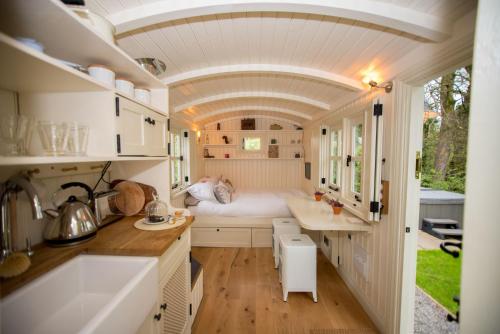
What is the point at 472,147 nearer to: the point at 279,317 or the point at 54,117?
the point at 54,117

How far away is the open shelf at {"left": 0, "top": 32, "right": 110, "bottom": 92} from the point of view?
63 cm

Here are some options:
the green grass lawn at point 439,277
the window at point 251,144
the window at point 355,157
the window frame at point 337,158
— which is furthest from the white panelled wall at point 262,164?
the green grass lawn at point 439,277

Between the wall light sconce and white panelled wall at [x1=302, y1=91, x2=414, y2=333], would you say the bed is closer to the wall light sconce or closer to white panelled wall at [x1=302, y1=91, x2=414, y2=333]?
white panelled wall at [x1=302, y1=91, x2=414, y2=333]

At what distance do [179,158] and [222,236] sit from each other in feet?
5.14

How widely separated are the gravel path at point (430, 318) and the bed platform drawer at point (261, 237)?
1.83 meters

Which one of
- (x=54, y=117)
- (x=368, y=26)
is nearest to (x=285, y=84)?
(x=368, y=26)

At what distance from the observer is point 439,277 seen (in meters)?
2.37

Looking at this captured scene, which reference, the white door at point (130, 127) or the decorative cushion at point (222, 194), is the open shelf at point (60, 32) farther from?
the decorative cushion at point (222, 194)

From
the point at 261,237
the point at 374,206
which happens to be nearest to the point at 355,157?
the point at 374,206

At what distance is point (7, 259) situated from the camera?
830mm

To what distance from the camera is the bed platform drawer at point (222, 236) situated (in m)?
3.18

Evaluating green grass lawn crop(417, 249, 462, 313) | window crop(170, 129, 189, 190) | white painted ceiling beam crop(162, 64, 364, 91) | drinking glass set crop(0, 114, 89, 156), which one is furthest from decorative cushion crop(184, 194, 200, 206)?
green grass lawn crop(417, 249, 462, 313)

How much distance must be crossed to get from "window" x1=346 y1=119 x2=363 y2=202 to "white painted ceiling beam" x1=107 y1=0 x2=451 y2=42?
1.26 meters

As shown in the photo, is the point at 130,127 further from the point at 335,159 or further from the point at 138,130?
the point at 335,159
